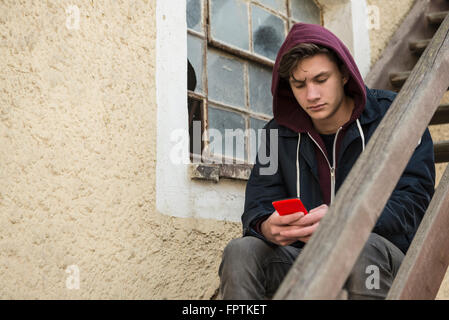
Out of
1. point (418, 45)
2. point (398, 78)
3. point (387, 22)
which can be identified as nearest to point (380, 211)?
point (398, 78)

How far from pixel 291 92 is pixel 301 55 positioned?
28 cm

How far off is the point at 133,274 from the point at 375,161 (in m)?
1.28

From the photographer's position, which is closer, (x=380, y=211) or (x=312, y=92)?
(x=380, y=211)

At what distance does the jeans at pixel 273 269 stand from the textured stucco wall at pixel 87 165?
630mm

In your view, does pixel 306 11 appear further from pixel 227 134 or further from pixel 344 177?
pixel 344 177

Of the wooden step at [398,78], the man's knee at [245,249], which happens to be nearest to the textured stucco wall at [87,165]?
the man's knee at [245,249]

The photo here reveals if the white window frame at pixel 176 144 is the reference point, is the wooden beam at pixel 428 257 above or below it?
below

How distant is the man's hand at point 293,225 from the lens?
70.4 inches

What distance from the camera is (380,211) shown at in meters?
1.41

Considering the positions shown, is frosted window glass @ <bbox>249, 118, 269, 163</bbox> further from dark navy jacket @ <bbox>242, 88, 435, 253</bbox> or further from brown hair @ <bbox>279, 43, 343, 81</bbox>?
brown hair @ <bbox>279, 43, 343, 81</bbox>

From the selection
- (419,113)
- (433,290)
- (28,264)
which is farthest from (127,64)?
(433,290)

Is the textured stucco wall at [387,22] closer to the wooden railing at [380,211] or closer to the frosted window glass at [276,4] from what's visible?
the frosted window glass at [276,4]

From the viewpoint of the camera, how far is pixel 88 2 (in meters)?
2.42

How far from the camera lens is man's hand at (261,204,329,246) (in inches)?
70.4
